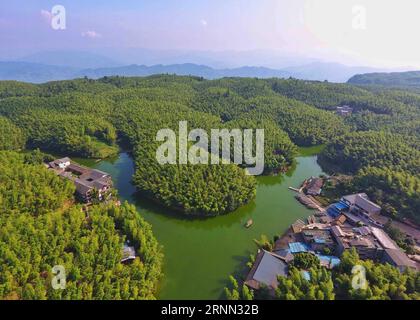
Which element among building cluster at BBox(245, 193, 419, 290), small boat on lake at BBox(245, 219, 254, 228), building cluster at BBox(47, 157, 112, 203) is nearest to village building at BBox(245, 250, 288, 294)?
building cluster at BBox(245, 193, 419, 290)

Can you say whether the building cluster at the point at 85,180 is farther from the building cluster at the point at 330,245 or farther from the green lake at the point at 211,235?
the building cluster at the point at 330,245

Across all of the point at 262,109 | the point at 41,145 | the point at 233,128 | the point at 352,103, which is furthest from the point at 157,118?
the point at 352,103

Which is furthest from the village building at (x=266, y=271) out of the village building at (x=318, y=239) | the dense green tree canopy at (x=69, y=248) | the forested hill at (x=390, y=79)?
the forested hill at (x=390, y=79)

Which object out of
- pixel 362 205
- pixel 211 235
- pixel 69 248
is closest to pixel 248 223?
pixel 211 235

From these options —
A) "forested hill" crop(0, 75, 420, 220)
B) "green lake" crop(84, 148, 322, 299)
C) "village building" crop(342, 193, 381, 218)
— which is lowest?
"green lake" crop(84, 148, 322, 299)

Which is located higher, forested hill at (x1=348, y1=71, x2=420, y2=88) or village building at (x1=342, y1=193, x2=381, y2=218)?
forested hill at (x1=348, y1=71, x2=420, y2=88)

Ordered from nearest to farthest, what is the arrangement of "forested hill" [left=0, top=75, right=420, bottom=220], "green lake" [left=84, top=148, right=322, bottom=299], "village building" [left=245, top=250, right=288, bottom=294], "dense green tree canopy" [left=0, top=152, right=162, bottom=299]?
"dense green tree canopy" [left=0, top=152, right=162, bottom=299]
"village building" [left=245, top=250, right=288, bottom=294]
"green lake" [left=84, top=148, right=322, bottom=299]
"forested hill" [left=0, top=75, right=420, bottom=220]

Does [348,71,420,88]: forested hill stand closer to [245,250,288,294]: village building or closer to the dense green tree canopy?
[245,250,288,294]: village building
